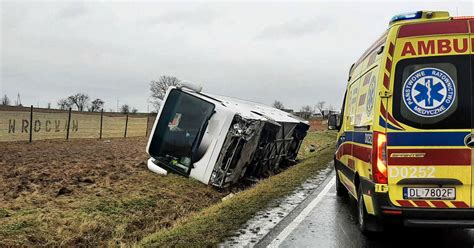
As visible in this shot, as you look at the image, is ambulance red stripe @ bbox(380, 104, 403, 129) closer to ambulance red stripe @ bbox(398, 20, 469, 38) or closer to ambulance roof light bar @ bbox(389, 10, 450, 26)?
ambulance red stripe @ bbox(398, 20, 469, 38)

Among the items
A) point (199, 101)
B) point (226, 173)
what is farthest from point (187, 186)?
point (199, 101)

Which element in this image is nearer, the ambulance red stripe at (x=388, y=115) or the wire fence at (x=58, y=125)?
the ambulance red stripe at (x=388, y=115)

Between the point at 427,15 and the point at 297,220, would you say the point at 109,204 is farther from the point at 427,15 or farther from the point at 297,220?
the point at 427,15

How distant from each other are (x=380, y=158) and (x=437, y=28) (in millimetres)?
1422

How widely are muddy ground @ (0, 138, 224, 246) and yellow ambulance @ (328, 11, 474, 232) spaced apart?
3765 millimetres

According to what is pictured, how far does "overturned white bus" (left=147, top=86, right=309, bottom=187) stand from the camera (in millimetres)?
9430

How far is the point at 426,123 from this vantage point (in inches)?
174

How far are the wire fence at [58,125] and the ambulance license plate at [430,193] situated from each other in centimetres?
1442

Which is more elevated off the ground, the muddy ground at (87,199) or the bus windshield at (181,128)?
the bus windshield at (181,128)

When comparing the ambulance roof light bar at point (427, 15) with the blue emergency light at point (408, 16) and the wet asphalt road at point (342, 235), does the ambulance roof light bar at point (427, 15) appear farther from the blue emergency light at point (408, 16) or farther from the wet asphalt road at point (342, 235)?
the wet asphalt road at point (342, 235)

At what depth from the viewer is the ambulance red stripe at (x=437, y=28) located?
14.4ft

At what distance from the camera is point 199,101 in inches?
388

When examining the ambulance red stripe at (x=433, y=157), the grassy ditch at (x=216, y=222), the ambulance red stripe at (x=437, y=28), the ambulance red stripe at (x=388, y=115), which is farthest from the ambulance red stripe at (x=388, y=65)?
the grassy ditch at (x=216, y=222)

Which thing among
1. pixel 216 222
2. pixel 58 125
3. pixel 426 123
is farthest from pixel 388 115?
pixel 58 125
